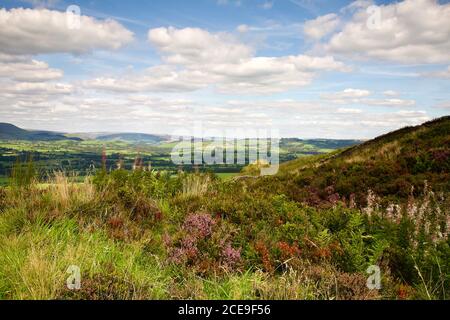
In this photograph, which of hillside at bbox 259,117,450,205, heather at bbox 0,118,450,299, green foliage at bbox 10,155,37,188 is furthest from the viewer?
hillside at bbox 259,117,450,205

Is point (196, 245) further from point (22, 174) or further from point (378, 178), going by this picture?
point (378, 178)

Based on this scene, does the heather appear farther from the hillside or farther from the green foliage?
the hillside

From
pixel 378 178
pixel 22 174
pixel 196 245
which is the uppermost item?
pixel 22 174

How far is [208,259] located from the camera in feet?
17.6

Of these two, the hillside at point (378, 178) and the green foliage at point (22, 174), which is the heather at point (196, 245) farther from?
the hillside at point (378, 178)

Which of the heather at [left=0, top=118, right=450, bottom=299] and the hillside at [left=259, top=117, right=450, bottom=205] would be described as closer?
the heather at [left=0, top=118, right=450, bottom=299]

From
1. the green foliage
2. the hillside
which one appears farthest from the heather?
the hillside

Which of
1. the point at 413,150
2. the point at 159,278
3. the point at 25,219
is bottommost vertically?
the point at 159,278

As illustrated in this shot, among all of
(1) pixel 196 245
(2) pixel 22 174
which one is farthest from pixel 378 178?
(2) pixel 22 174

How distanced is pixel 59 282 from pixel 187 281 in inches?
57.1

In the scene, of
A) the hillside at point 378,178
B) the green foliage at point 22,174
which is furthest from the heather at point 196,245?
the hillside at point 378,178

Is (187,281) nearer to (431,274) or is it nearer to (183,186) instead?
(431,274)

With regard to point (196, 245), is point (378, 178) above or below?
above
